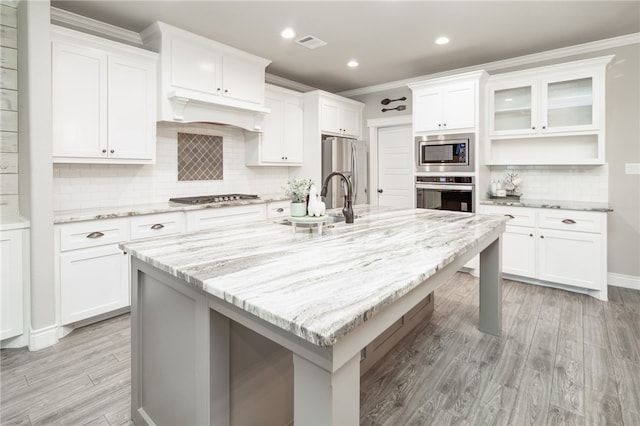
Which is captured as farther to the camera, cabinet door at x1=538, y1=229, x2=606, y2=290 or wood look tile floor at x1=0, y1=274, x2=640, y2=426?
cabinet door at x1=538, y1=229, x2=606, y2=290

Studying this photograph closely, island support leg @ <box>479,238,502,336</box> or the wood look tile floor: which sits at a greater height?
island support leg @ <box>479,238,502,336</box>

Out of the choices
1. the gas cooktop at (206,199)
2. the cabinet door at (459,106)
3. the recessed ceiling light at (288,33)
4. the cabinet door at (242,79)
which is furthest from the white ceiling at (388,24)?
the gas cooktop at (206,199)

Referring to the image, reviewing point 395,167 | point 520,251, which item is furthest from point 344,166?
point 520,251

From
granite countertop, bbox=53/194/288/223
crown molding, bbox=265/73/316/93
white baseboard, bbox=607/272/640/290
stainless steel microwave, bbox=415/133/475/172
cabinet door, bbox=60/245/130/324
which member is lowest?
white baseboard, bbox=607/272/640/290

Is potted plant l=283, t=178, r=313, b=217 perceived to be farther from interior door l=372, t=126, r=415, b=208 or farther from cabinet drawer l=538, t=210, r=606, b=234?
interior door l=372, t=126, r=415, b=208

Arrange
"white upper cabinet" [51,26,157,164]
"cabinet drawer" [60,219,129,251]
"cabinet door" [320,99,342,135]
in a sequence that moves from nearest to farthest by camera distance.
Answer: "cabinet drawer" [60,219,129,251]
"white upper cabinet" [51,26,157,164]
"cabinet door" [320,99,342,135]

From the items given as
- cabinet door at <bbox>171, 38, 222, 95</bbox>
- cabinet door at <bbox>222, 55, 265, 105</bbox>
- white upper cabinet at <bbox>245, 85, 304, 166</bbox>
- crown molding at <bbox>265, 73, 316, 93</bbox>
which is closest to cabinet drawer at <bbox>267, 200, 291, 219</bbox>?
white upper cabinet at <bbox>245, 85, 304, 166</bbox>

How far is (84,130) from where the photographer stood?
9.32 ft

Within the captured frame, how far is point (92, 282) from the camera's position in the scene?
108 inches

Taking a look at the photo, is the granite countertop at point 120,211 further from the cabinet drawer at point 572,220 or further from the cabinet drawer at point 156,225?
the cabinet drawer at point 572,220

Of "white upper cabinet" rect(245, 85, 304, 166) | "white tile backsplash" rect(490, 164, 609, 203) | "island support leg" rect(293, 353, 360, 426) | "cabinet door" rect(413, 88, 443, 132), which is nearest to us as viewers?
"island support leg" rect(293, 353, 360, 426)

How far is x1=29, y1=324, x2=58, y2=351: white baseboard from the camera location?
2.41m

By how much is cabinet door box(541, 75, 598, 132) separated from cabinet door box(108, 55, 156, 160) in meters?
4.02

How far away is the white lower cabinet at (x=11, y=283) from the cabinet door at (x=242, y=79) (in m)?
2.24
